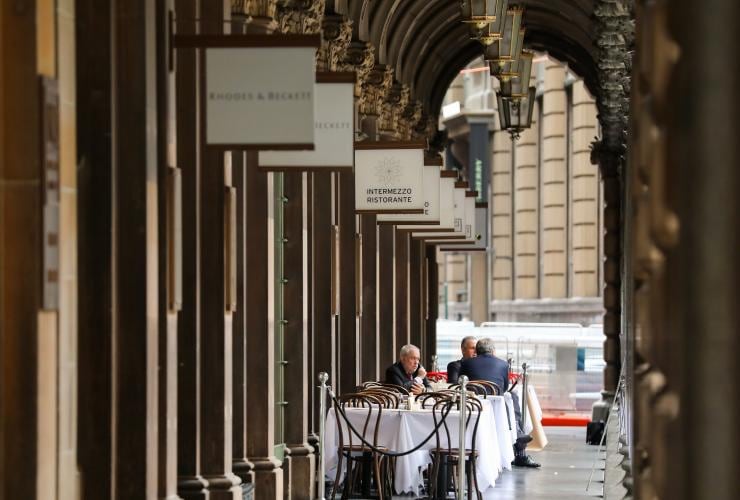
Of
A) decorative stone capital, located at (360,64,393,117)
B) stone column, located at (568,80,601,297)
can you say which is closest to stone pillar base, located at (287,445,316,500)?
decorative stone capital, located at (360,64,393,117)

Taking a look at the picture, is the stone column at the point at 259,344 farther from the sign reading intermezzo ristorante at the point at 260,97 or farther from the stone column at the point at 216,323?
the sign reading intermezzo ristorante at the point at 260,97

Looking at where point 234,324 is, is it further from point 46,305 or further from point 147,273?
point 46,305

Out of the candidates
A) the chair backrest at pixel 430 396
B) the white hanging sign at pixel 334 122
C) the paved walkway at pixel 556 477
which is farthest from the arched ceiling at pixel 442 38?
the white hanging sign at pixel 334 122

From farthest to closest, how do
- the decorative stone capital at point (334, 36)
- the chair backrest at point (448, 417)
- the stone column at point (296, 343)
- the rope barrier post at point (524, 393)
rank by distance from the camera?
the rope barrier post at point (524, 393) < the decorative stone capital at point (334, 36) < the stone column at point (296, 343) < the chair backrest at point (448, 417)

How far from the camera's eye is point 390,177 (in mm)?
17125

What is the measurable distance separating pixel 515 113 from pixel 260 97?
1578 cm

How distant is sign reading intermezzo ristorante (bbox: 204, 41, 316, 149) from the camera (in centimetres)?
967

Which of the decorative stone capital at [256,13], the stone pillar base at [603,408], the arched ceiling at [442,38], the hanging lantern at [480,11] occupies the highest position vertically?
the arched ceiling at [442,38]

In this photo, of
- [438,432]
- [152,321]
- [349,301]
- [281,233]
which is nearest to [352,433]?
[438,432]

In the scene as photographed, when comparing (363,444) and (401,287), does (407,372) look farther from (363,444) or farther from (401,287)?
(401,287)

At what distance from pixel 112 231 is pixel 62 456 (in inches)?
51.7

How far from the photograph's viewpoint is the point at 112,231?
886cm

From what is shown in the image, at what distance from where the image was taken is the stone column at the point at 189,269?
11422 mm

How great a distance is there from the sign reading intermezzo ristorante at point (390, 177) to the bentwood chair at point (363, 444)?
209cm
